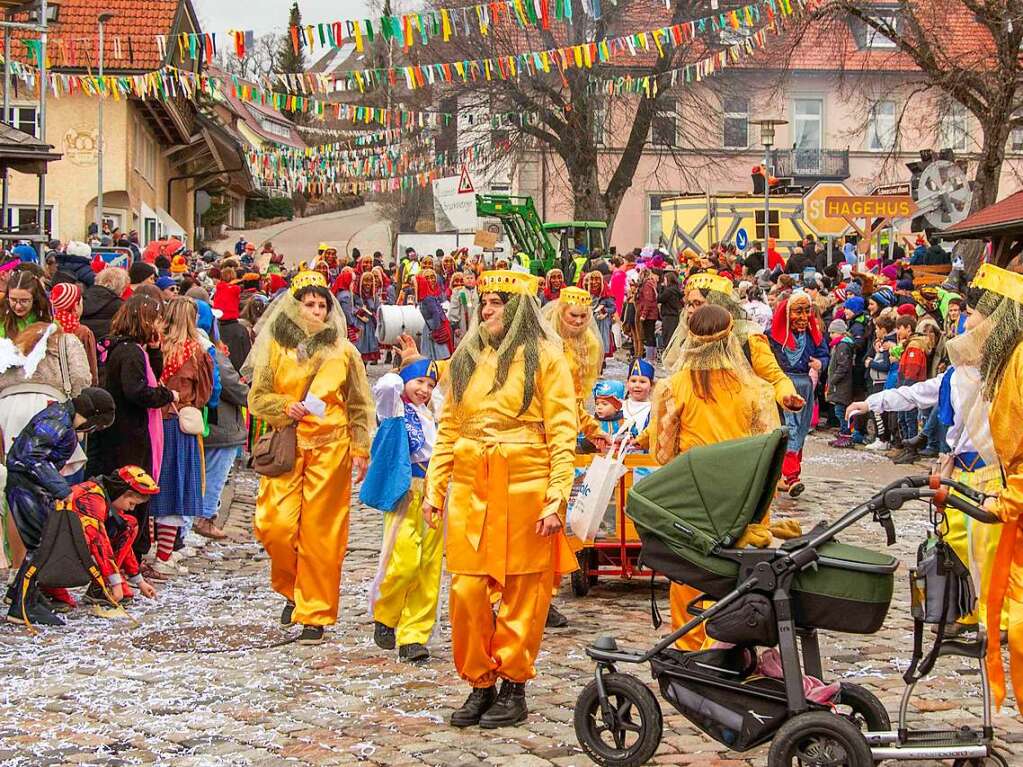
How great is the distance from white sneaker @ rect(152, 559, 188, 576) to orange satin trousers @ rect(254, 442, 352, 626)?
216 centimetres

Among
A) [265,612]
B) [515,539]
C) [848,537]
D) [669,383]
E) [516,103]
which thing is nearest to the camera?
[515,539]

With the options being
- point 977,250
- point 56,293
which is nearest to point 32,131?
point 977,250

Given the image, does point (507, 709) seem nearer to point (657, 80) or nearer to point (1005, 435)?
point (1005, 435)

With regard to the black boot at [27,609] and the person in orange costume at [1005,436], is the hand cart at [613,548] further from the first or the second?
the person in orange costume at [1005,436]

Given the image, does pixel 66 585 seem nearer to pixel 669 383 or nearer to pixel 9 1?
pixel 669 383

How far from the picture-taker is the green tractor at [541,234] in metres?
39.1

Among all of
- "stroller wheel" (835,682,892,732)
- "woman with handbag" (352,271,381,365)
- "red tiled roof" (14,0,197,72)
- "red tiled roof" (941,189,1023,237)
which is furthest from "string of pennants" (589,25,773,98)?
"stroller wheel" (835,682,892,732)

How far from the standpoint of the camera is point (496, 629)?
650cm

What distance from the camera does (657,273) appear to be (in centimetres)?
2708

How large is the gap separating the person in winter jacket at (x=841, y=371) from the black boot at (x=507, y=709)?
11.7 metres

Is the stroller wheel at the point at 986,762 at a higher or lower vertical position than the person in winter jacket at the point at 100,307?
lower

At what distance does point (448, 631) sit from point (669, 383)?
1.94m

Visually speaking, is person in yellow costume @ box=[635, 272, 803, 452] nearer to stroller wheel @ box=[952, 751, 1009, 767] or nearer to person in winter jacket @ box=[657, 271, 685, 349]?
stroller wheel @ box=[952, 751, 1009, 767]

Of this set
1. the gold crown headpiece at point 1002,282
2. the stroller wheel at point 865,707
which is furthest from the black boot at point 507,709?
the gold crown headpiece at point 1002,282
